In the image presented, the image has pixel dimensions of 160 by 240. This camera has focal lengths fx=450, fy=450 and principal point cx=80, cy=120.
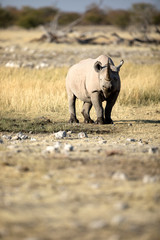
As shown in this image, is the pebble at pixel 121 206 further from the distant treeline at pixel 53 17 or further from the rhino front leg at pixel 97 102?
the distant treeline at pixel 53 17

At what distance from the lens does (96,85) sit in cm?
878

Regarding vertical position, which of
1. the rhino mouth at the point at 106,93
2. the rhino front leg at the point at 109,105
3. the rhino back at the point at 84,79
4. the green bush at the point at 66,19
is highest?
the green bush at the point at 66,19

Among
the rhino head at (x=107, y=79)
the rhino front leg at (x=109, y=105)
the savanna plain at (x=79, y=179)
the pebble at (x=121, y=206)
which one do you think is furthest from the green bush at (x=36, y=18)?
the pebble at (x=121, y=206)

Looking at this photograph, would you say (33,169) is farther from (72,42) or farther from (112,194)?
(72,42)

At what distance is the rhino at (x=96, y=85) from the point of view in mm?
8516

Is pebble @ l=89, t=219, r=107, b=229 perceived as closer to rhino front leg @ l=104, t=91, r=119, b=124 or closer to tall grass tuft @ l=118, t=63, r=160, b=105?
rhino front leg @ l=104, t=91, r=119, b=124

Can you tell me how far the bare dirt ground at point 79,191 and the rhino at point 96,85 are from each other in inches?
89.0

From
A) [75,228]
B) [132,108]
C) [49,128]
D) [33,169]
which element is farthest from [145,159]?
[132,108]

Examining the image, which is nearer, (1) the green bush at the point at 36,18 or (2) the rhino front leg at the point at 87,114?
(2) the rhino front leg at the point at 87,114

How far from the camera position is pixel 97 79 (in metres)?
8.78

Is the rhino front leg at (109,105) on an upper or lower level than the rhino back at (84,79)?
lower

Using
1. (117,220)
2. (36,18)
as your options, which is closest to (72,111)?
(117,220)

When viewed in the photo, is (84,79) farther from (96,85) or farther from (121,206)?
(121,206)

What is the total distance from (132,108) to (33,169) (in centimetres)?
682
